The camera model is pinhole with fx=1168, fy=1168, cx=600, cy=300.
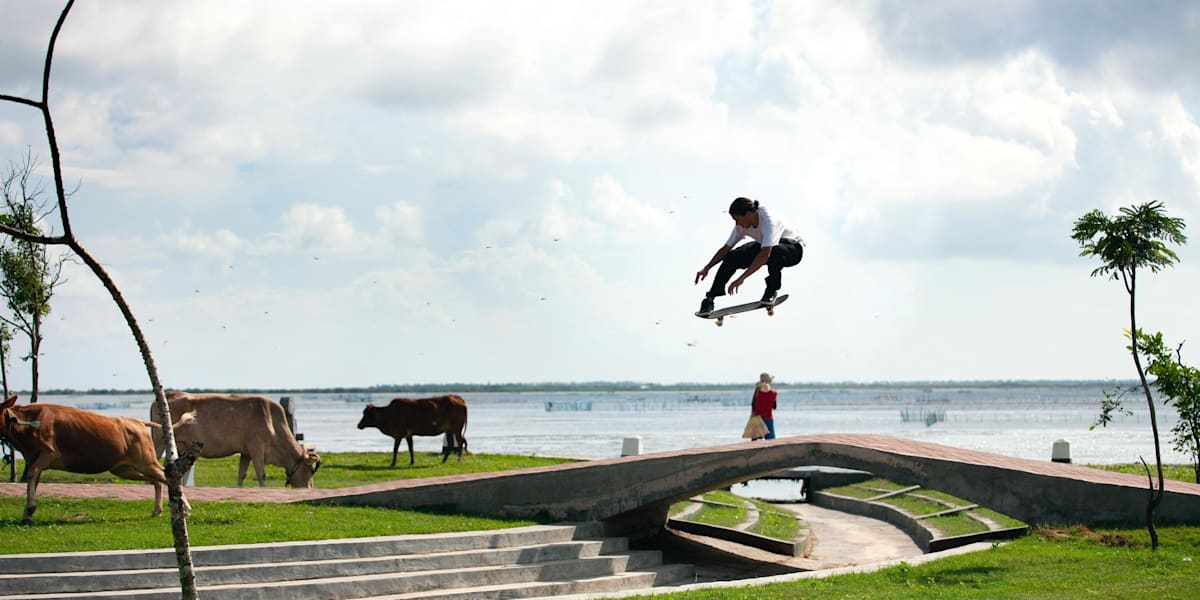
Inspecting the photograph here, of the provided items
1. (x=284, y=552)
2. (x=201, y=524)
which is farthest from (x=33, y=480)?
(x=284, y=552)

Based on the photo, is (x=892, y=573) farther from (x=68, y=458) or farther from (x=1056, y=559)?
(x=68, y=458)

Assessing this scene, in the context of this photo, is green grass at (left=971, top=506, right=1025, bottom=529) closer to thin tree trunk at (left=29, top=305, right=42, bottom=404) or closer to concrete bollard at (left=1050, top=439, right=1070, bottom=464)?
concrete bollard at (left=1050, top=439, right=1070, bottom=464)

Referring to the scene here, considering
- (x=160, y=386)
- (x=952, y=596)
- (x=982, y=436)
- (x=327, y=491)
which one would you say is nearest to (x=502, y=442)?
(x=982, y=436)

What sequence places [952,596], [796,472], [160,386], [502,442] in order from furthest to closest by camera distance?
[502,442], [796,472], [952,596], [160,386]

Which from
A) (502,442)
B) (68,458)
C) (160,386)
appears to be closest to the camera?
(160,386)

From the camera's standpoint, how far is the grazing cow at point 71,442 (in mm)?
16109

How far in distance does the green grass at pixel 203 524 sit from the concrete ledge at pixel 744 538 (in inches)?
161

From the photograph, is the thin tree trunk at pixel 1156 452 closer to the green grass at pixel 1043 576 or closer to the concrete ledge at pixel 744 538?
the green grass at pixel 1043 576

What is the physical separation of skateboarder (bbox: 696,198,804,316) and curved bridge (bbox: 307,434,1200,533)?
17.6ft

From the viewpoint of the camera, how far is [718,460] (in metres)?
19.1

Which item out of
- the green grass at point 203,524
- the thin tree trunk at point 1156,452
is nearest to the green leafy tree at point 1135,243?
the thin tree trunk at point 1156,452

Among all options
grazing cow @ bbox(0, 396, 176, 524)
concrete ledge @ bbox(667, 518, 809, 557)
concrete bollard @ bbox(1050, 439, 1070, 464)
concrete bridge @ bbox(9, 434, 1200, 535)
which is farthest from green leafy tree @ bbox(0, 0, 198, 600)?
concrete bollard @ bbox(1050, 439, 1070, 464)

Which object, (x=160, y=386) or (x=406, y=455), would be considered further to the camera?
(x=406, y=455)

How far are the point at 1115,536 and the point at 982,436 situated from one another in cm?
4037
